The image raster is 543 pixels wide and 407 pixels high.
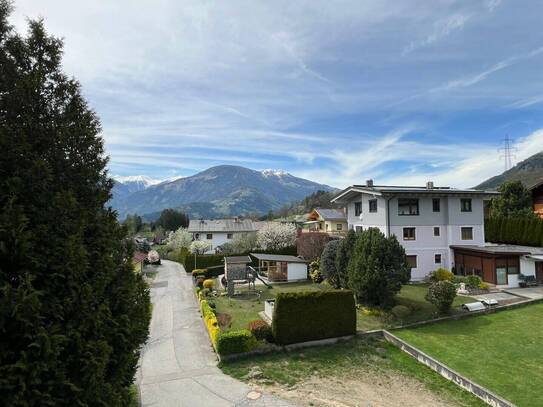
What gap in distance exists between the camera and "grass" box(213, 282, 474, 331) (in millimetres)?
19406

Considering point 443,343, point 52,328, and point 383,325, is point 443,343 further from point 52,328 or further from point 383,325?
point 52,328

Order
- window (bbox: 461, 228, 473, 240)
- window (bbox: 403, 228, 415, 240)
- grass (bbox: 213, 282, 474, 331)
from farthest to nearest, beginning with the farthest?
1. window (bbox: 461, 228, 473, 240)
2. window (bbox: 403, 228, 415, 240)
3. grass (bbox: 213, 282, 474, 331)

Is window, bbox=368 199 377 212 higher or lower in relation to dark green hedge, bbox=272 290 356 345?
higher

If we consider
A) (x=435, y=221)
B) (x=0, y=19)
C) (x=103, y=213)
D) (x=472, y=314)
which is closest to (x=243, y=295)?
(x=472, y=314)

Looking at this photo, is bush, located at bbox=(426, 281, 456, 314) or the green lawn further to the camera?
bush, located at bbox=(426, 281, 456, 314)

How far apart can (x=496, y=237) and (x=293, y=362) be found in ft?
122

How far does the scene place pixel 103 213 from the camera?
231 inches

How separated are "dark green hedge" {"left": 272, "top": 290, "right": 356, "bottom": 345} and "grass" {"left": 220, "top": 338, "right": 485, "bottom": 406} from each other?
732mm

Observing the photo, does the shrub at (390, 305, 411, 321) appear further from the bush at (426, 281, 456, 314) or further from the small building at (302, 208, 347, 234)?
the small building at (302, 208, 347, 234)

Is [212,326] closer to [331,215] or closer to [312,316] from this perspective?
[312,316]

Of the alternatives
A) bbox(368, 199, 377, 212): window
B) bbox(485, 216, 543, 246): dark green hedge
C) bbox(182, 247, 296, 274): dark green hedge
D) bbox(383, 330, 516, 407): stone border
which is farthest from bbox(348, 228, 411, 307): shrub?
bbox(182, 247, 296, 274): dark green hedge

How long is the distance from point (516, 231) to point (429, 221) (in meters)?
14.6

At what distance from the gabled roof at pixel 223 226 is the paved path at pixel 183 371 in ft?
135

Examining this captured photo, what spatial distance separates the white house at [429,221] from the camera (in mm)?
30344
